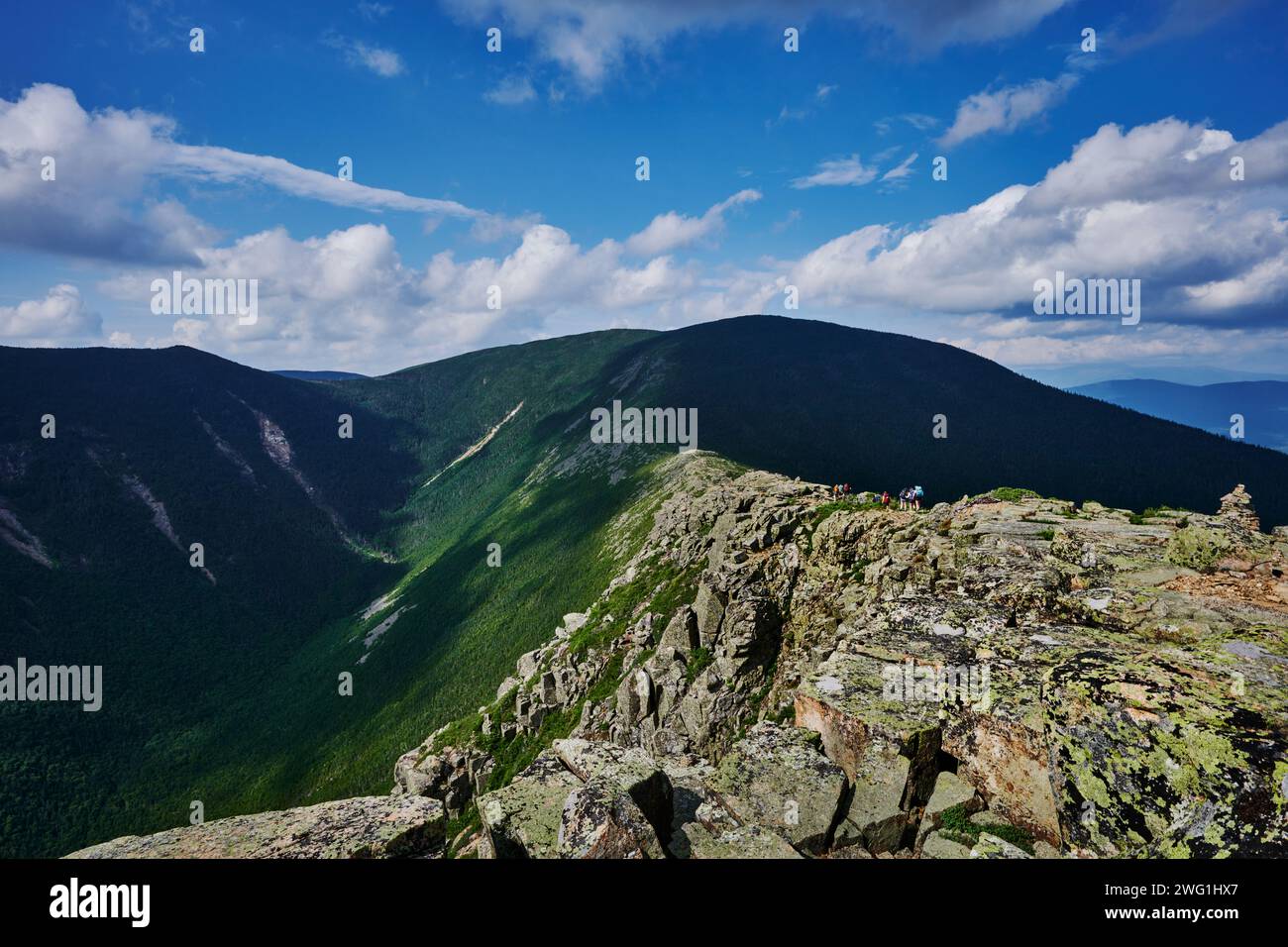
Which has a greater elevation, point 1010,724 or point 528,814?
point 1010,724

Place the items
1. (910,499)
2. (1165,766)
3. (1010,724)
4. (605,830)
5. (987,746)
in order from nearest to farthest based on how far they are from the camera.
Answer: (605,830), (1165,766), (1010,724), (987,746), (910,499)

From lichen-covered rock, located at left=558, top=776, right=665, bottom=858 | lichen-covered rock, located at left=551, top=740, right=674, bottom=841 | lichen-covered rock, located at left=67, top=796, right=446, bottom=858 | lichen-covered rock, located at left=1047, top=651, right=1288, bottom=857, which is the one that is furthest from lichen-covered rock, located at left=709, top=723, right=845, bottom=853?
lichen-covered rock, located at left=67, top=796, right=446, bottom=858

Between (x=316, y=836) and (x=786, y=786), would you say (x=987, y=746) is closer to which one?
(x=786, y=786)

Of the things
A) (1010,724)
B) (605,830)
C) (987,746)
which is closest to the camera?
(605,830)

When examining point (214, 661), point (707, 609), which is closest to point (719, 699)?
point (707, 609)

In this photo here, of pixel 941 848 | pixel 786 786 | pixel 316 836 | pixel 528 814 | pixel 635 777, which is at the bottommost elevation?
pixel 941 848

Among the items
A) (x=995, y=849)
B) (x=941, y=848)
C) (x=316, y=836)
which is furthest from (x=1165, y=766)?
(x=316, y=836)

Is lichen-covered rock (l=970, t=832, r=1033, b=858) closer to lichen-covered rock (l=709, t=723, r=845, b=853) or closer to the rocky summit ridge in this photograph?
the rocky summit ridge

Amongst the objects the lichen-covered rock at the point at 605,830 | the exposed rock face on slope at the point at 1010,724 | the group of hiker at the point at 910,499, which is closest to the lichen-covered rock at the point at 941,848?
the exposed rock face on slope at the point at 1010,724

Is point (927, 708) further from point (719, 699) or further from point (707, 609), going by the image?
point (707, 609)

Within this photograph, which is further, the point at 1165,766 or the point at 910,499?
the point at 910,499
